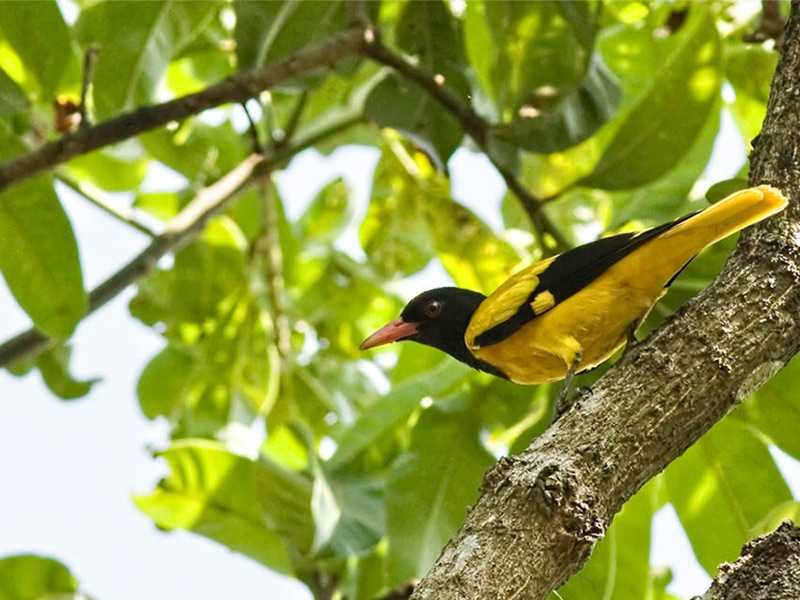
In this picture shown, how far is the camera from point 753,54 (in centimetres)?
371

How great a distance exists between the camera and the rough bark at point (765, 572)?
1.58 m

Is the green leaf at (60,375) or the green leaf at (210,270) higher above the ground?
the green leaf at (210,270)

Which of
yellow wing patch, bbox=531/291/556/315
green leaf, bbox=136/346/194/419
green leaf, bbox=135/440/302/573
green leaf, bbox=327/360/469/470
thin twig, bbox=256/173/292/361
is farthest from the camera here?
green leaf, bbox=136/346/194/419

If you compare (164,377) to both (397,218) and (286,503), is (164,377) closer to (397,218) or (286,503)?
(397,218)

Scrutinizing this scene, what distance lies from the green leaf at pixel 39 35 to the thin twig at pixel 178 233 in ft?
1.86

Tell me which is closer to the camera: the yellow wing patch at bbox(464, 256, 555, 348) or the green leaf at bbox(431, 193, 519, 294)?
the yellow wing patch at bbox(464, 256, 555, 348)

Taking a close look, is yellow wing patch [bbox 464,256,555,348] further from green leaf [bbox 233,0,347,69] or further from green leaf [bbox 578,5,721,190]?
green leaf [bbox 233,0,347,69]

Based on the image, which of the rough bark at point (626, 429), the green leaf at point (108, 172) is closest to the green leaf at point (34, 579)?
the green leaf at point (108, 172)

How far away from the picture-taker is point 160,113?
2826mm

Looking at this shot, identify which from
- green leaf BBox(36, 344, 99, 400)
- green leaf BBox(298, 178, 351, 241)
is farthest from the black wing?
green leaf BBox(298, 178, 351, 241)

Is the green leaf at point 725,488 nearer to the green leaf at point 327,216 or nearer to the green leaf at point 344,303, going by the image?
the green leaf at point 344,303

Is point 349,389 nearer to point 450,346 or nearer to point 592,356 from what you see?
point 450,346

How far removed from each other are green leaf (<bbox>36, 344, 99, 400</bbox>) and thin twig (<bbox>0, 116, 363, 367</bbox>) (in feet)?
2.55

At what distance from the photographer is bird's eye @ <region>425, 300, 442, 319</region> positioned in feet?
11.6
